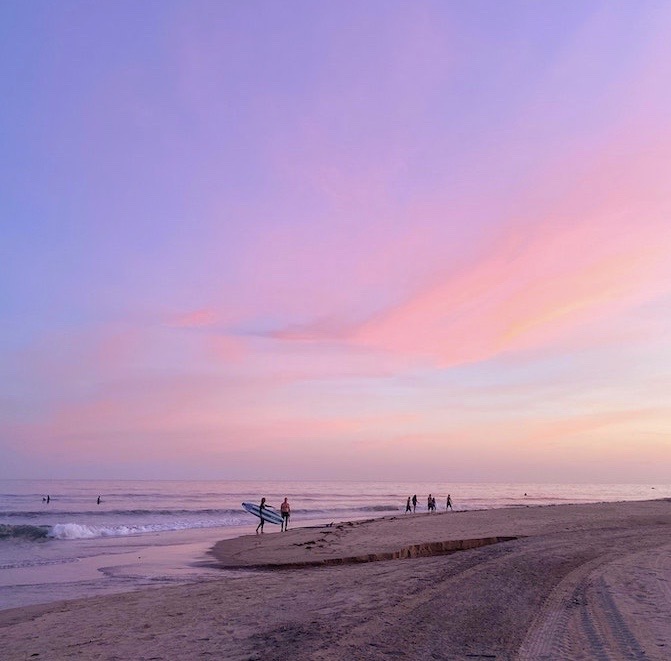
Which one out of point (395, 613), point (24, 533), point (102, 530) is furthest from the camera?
point (102, 530)

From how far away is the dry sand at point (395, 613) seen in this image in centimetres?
841

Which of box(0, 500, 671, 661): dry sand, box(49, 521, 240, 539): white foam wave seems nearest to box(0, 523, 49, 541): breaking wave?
box(49, 521, 240, 539): white foam wave

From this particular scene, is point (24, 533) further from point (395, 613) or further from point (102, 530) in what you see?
point (395, 613)

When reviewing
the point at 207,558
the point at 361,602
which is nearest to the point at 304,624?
the point at 361,602

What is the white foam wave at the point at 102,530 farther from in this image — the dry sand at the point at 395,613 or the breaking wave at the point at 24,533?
the dry sand at the point at 395,613

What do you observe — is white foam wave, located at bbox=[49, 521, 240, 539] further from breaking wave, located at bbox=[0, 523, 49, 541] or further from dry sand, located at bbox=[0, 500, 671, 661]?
dry sand, located at bbox=[0, 500, 671, 661]

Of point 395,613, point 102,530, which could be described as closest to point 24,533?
point 102,530

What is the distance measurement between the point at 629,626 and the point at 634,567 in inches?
258

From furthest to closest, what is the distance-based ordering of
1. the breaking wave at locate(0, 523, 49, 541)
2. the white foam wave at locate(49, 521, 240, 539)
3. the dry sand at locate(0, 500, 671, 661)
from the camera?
the white foam wave at locate(49, 521, 240, 539), the breaking wave at locate(0, 523, 49, 541), the dry sand at locate(0, 500, 671, 661)

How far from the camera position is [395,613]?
33.5 ft

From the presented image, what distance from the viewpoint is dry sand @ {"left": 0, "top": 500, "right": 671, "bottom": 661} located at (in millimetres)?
8406

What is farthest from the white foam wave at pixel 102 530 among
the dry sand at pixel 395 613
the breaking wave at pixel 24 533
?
the dry sand at pixel 395 613

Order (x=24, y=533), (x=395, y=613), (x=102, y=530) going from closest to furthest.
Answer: (x=395, y=613), (x=24, y=533), (x=102, y=530)

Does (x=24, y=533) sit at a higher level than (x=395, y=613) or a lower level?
lower
